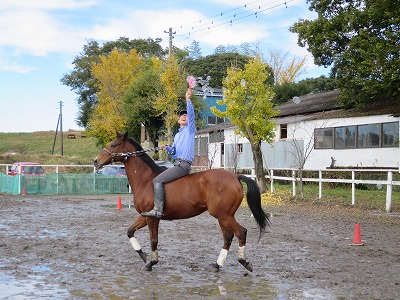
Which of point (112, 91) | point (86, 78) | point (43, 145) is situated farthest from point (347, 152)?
point (43, 145)

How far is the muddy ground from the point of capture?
23.2 feet

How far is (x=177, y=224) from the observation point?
50.6 feet

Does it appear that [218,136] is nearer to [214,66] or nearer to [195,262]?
[214,66]

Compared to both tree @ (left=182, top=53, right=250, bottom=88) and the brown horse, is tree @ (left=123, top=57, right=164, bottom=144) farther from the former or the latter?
the brown horse

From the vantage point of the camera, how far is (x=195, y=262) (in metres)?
9.30

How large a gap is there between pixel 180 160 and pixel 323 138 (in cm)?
2450

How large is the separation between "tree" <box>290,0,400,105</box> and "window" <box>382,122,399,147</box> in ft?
5.18

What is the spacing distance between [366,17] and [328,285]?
2166 centimetres

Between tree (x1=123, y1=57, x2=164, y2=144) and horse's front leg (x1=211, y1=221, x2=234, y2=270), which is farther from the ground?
tree (x1=123, y1=57, x2=164, y2=144)

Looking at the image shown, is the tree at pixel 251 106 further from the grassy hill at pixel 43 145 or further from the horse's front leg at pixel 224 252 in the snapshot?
the grassy hill at pixel 43 145

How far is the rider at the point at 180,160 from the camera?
885 cm

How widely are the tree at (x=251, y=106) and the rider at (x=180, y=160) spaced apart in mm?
16823

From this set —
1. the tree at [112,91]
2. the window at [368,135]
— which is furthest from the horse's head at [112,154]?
the tree at [112,91]

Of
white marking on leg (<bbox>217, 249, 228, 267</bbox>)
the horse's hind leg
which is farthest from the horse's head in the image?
white marking on leg (<bbox>217, 249, 228, 267</bbox>)
